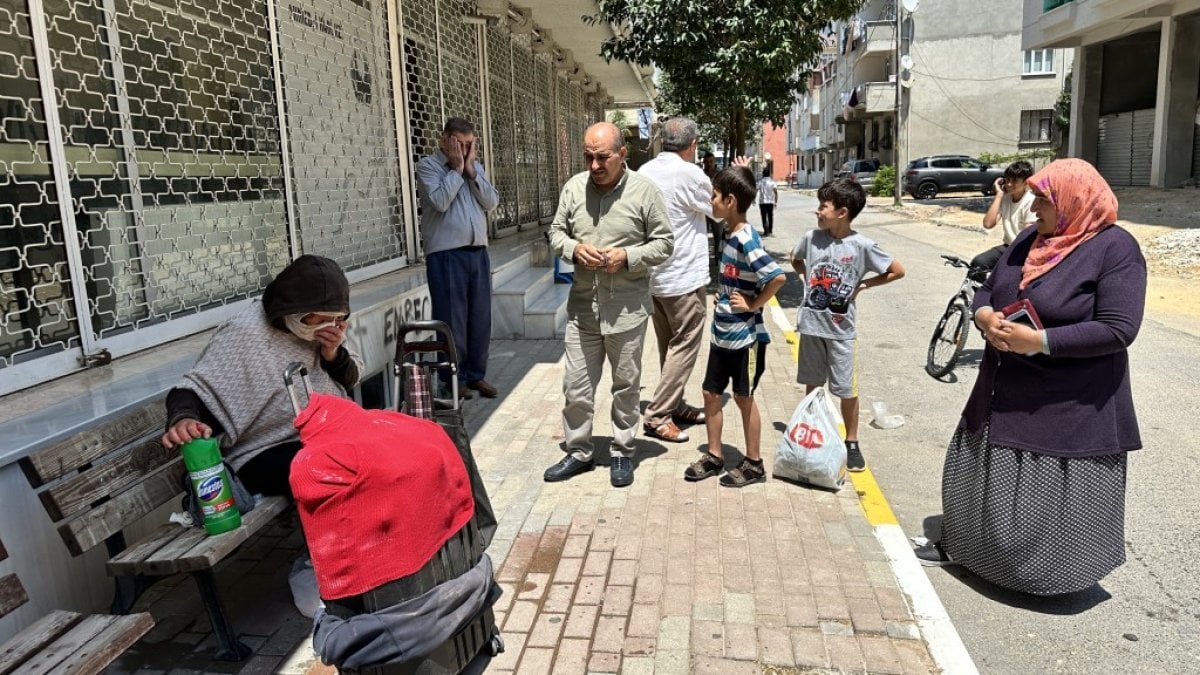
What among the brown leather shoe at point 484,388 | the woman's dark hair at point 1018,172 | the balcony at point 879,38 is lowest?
the brown leather shoe at point 484,388

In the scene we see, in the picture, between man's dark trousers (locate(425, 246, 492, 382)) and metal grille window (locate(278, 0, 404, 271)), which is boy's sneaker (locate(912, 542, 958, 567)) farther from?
metal grille window (locate(278, 0, 404, 271))

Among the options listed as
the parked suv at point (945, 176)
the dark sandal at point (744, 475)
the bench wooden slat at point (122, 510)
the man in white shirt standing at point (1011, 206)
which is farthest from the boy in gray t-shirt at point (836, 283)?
the parked suv at point (945, 176)

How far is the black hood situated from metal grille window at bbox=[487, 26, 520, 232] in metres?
7.70

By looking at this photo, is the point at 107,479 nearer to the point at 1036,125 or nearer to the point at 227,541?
the point at 227,541

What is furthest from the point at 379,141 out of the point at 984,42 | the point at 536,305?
the point at 984,42

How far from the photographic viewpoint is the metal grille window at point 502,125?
1084cm

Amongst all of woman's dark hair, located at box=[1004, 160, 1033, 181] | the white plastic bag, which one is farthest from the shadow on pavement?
woman's dark hair, located at box=[1004, 160, 1033, 181]

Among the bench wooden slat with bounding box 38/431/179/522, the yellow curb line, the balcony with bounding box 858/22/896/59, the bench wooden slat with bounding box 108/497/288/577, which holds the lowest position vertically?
the yellow curb line

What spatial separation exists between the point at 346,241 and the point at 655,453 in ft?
11.0

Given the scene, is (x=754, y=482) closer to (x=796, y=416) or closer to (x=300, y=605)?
(x=796, y=416)

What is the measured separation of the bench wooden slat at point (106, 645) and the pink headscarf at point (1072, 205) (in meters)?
3.31

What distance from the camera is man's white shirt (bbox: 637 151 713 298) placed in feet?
15.7

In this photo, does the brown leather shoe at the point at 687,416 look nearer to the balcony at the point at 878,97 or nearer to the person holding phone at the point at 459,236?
the person holding phone at the point at 459,236

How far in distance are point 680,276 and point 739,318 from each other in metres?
0.74
